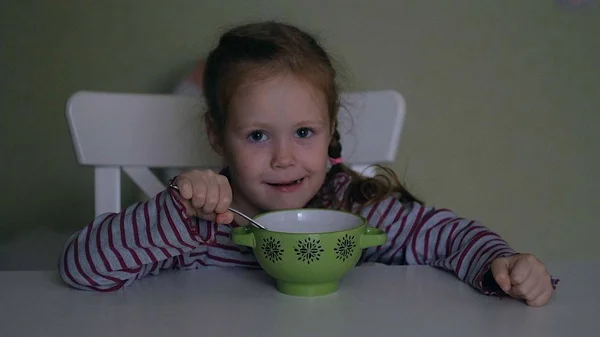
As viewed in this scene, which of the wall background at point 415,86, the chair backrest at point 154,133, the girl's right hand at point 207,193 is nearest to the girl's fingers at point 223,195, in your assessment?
the girl's right hand at point 207,193

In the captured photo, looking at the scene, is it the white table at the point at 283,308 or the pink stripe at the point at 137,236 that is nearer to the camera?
the white table at the point at 283,308

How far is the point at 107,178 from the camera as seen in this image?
1229mm

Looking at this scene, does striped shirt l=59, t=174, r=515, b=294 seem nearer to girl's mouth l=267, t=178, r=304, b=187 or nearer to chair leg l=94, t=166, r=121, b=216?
girl's mouth l=267, t=178, r=304, b=187

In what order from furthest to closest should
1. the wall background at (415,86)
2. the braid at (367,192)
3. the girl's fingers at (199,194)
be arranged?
the wall background at (415,86), the braid at (367,192), the girl's fingers at (199,194)

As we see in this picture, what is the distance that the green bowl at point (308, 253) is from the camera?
746 mm

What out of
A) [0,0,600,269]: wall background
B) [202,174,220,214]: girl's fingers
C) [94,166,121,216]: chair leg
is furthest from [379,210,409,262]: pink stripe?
[0,0,600,269]: wall background

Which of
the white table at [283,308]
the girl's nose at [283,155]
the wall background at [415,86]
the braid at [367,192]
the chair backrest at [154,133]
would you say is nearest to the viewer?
the white table at [283,308]

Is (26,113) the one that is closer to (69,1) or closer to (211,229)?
(69,1)

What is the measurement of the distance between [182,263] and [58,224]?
0.78 meters

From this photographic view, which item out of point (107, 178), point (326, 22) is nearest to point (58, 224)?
point (107, 178)

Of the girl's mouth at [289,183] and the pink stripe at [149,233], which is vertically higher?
the girl's mouth at [289,183]

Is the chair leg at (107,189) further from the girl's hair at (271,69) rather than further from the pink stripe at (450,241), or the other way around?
the pink stripe at (450,241)

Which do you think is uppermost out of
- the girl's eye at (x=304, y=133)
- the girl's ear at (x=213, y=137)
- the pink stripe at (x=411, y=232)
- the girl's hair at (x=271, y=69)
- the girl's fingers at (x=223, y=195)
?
the girl's hair at (x=271, y=69)

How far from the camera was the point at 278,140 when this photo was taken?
97 centimetres
